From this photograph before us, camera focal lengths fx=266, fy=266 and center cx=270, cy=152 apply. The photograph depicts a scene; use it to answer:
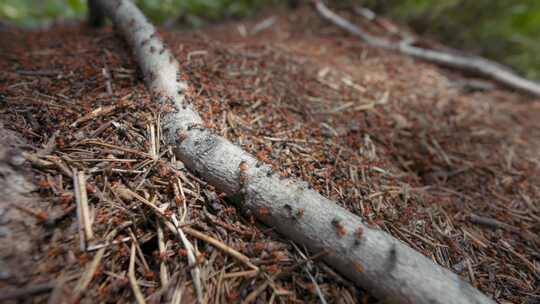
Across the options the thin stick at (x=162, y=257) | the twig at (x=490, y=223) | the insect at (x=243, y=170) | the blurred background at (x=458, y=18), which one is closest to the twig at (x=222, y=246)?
the thin stick at (x=162, y=257)

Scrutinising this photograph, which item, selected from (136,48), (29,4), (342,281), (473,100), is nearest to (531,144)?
(473,100)

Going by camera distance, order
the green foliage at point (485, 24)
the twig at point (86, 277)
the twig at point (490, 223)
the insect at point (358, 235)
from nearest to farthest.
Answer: the twig at point (86, 277) → the insect at point (358, 235) → the twig at point (490, 223) → the green foliage at point (485, 24)

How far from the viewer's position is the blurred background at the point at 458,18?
5919mm

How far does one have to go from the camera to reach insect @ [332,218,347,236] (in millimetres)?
1676

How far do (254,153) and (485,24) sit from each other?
750 centimetres

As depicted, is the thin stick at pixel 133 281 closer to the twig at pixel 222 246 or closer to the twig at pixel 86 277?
the twig at pixel 86 277

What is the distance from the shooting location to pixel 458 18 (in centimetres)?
660

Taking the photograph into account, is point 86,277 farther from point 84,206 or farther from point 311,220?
point 311,220

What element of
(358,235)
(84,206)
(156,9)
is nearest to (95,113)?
(84,206)

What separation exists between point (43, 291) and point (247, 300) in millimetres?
1018

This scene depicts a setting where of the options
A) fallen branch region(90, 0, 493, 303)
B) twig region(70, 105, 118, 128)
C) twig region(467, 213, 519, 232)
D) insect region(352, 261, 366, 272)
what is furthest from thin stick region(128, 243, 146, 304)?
twig region(467, 213, 519, 232)

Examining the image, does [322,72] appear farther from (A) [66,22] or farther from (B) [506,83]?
(A) [66,22]

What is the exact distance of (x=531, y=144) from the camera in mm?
3635

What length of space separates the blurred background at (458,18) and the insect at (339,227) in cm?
555
